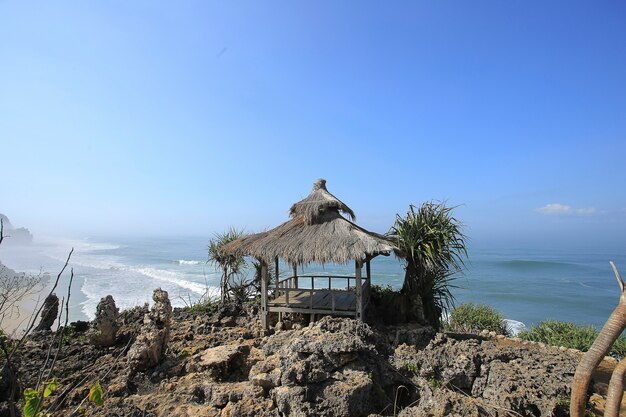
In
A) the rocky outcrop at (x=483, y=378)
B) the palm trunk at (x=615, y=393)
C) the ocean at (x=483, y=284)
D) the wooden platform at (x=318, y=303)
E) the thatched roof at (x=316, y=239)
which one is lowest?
the ocean at (x=483, y=284)

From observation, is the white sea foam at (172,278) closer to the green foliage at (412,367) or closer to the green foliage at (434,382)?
the green foliage at (412,367)

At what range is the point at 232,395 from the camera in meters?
4.47

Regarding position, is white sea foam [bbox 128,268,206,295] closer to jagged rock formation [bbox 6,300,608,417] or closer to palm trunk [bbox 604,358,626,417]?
jagged rock formation [bbox 6,300,608,417]

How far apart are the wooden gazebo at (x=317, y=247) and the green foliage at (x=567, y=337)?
18.4 ft

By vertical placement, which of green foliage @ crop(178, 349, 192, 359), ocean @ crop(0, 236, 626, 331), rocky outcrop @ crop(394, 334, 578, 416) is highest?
rocky outcrop @ crop(394, 334, 578, 416)

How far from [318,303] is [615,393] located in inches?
251

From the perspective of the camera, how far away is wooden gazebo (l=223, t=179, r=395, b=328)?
768 centimetres

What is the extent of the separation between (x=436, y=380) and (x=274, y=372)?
2.24 metres

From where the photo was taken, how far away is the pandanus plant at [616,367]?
271 centimetres

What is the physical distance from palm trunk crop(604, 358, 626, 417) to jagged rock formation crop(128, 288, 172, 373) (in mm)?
6287

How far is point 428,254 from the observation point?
8133mm

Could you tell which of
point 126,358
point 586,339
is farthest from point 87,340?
point 586,339

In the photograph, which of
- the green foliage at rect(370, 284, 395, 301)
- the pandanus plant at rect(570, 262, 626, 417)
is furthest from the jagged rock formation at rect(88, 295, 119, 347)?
the pandanus plant at rect(570, 262, 626, 417)

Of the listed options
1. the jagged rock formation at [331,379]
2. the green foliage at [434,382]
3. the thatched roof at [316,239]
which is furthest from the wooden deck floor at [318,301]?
the green foliage at [434,382]
